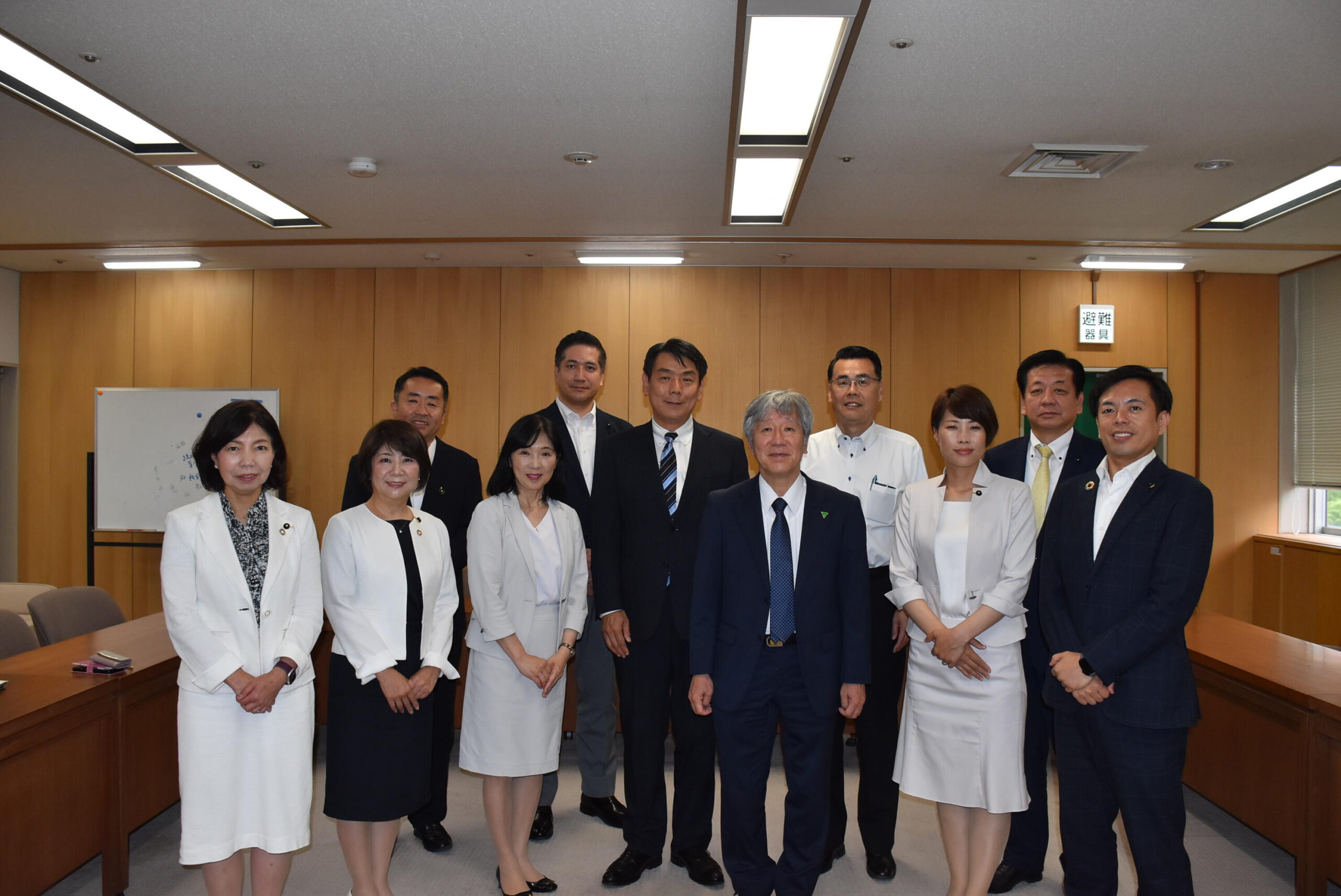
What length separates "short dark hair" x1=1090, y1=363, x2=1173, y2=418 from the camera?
2.61 meters

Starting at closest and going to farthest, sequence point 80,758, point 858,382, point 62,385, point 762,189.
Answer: point 80,758 → point 858,382 → point 762,189 → point 62,385

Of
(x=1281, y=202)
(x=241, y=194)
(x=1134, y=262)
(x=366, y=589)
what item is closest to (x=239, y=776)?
(x=366, y=589)

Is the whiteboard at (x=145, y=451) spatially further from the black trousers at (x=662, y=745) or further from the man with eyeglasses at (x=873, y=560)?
the man with eyeglasses at (x=873, y=560)

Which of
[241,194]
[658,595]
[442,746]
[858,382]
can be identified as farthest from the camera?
[241,194]

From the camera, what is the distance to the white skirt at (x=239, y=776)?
2443mm

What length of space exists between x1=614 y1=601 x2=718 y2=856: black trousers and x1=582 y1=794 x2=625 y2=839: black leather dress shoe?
1.71ft

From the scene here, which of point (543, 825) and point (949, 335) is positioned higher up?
point (949, 335)

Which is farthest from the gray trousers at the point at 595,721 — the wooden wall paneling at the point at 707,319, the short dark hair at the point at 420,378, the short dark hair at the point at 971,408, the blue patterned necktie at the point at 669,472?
the wooden wall paneling at the point at 707,319

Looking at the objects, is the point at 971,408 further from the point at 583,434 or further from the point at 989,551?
the point at 583,434

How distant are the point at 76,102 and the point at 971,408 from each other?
3791 millimetres

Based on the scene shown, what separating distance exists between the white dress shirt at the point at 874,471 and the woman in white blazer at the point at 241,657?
78.2 inches

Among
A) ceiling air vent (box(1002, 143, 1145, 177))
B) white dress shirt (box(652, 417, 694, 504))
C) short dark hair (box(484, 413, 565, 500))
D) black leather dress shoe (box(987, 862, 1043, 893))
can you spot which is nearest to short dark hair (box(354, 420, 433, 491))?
short dark hair (box(484, 413, 565, 500))

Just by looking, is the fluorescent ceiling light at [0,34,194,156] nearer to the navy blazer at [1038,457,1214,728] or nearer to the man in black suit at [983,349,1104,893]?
the man in black suit at [983,349,1104,893]

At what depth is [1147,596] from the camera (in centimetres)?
250
